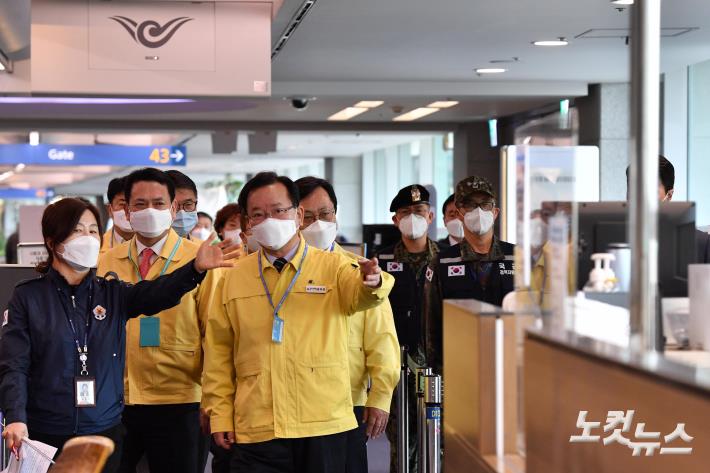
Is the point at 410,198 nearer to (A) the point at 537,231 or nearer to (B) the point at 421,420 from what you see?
(B) the point at 421,420

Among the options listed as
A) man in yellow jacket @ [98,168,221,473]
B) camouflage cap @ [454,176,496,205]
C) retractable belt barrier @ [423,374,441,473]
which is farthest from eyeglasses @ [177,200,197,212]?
retractable belt barrier @ [423,374,441,473]

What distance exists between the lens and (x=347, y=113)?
14641 mm

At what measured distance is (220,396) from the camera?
13.3ft

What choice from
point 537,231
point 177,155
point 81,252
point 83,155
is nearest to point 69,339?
point 81,252

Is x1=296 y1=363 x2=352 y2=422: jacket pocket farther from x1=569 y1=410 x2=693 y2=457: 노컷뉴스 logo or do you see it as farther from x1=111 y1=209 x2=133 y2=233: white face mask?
x1=111 y1=209 x2=133 y2=233: white face mask

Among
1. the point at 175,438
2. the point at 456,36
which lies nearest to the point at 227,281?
the point at 175,438

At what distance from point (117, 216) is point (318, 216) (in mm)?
1306

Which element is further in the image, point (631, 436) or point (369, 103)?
point (369, 103)

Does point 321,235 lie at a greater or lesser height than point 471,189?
lesser

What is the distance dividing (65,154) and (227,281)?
14186 millimetres

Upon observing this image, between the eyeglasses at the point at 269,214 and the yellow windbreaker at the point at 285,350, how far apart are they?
5.4 inches

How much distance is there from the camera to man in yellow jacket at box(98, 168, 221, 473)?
4.69 m

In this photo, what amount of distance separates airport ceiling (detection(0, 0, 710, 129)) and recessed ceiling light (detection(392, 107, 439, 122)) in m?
0.21

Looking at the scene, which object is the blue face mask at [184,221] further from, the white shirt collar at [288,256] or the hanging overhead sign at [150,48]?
the white shirt collar at [288,256]
